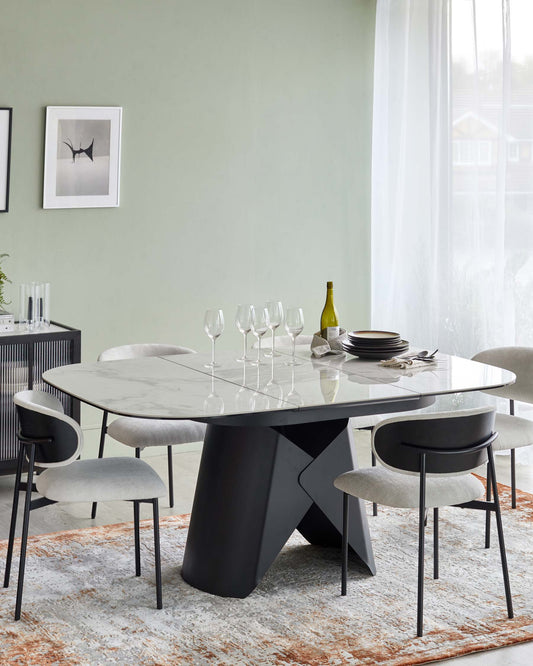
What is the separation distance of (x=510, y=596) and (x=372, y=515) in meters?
1.14

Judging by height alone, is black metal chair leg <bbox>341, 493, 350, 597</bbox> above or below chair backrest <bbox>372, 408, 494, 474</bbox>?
below

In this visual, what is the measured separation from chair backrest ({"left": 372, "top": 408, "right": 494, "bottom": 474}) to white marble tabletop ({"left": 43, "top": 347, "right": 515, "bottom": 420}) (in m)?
0.13

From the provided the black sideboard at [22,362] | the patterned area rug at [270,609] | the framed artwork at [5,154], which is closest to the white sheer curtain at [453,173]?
the patterned area rug at [270,609]

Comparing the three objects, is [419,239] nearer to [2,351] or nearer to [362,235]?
[362,235]

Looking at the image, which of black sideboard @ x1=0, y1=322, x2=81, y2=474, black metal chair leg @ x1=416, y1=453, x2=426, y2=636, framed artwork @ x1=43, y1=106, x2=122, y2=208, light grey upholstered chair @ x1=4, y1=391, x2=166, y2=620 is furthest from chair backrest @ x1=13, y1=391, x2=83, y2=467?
framed artwork @ x1=43, y1=106, x2=122, y2=208

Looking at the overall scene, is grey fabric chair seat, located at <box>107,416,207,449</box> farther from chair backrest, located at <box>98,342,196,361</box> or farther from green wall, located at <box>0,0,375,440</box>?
green wall, located at <box>0,0,375,440</box>

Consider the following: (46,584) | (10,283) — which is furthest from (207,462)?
(10,283)

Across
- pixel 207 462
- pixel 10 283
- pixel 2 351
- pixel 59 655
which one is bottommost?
pixel 59 655

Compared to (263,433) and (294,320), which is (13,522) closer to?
(263,433)

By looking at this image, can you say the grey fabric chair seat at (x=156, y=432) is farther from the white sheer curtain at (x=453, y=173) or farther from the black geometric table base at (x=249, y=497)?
the white sheer curtain at (x=453, y=173)

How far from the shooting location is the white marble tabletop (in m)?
3.07

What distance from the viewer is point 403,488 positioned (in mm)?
3236

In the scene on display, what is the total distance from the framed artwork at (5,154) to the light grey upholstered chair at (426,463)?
2.51 metres

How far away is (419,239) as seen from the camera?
5855mm
